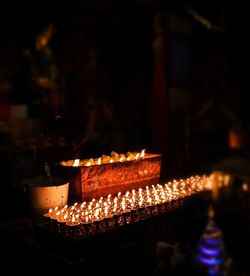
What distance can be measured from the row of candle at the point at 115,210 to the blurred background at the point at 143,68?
3633mm

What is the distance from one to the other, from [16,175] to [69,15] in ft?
19.2

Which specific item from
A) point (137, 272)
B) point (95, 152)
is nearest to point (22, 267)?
point (137, 272)

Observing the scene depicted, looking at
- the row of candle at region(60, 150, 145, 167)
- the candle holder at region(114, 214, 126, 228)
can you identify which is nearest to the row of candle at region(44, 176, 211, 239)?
the candle holder at region(114, 214, 126, 228)

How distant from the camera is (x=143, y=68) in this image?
10.7 m

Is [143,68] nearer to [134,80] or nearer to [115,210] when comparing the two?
[134,80]

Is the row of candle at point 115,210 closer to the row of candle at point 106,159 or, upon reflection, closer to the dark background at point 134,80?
the row of candle at point 106,159

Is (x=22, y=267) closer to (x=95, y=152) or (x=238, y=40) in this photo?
(x=95, y=152)

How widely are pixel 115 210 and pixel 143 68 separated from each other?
7.39 metres

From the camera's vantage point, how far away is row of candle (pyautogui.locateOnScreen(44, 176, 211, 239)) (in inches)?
137

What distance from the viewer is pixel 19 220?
14.7 ft

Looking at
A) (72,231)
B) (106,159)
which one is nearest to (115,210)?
(72,231)

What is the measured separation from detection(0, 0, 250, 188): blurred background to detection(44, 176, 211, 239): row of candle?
3633mm

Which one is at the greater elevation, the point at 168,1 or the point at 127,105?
the point at 168,1

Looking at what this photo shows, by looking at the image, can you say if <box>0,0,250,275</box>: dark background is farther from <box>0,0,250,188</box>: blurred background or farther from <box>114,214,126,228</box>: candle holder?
<box>114,214,126,228</box>: candle holder
